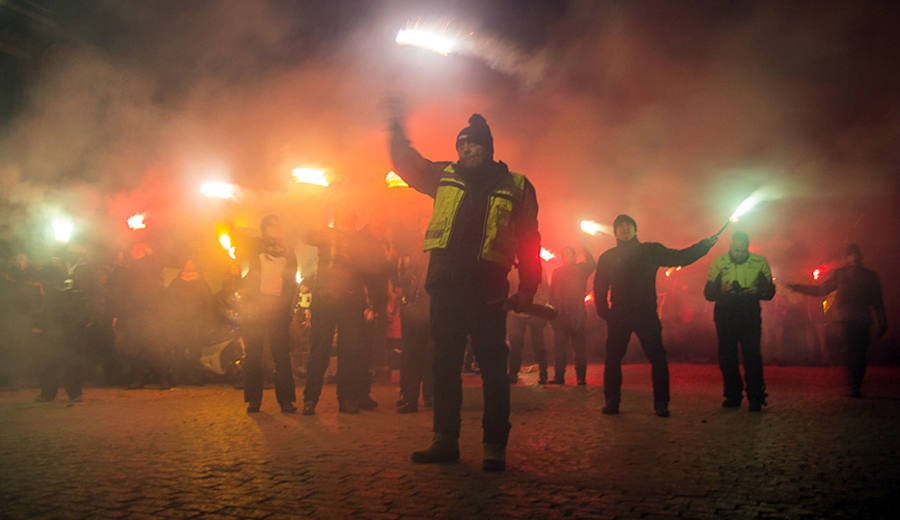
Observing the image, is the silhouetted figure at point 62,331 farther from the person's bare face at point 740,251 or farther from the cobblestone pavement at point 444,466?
the person's bare face at point 740,251

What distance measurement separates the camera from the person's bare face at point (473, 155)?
4453 millimetres

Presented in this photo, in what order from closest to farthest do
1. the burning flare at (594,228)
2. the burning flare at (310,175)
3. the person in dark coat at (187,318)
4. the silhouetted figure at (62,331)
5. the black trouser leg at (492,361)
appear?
the black trouser leg at (492,361)
the silhouetted figure at (62,331)
the person in dark coat at (187,318)
the burning flare at (310,175)
the burning flare at (594,228)

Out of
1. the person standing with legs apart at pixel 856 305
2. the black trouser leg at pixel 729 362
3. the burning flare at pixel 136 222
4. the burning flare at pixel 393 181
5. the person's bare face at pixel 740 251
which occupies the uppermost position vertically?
the burning flare at pixel 393 181

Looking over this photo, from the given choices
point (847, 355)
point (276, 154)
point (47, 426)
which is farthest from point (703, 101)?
point (47, 426)

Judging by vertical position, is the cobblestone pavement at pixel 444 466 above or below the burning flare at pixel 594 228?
below

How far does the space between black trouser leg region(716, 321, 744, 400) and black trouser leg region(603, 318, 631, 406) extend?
1.32 metres

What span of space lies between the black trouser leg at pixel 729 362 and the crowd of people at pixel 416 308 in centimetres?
2

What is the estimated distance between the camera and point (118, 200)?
14.3 m

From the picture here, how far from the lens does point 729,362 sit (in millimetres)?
7785

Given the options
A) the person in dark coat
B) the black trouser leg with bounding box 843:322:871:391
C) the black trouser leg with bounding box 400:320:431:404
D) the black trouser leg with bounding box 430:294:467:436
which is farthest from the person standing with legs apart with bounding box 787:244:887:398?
the person in dark coat

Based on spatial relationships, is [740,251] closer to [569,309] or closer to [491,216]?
[569,309]

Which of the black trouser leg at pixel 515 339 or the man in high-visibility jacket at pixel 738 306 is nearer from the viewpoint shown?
the man in high-visibility jacket at pixel 738 306

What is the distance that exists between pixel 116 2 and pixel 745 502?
1279cm

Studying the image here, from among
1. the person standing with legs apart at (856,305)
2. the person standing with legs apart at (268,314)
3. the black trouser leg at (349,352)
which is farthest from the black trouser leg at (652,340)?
the person standing with legs apart at (268,314)
